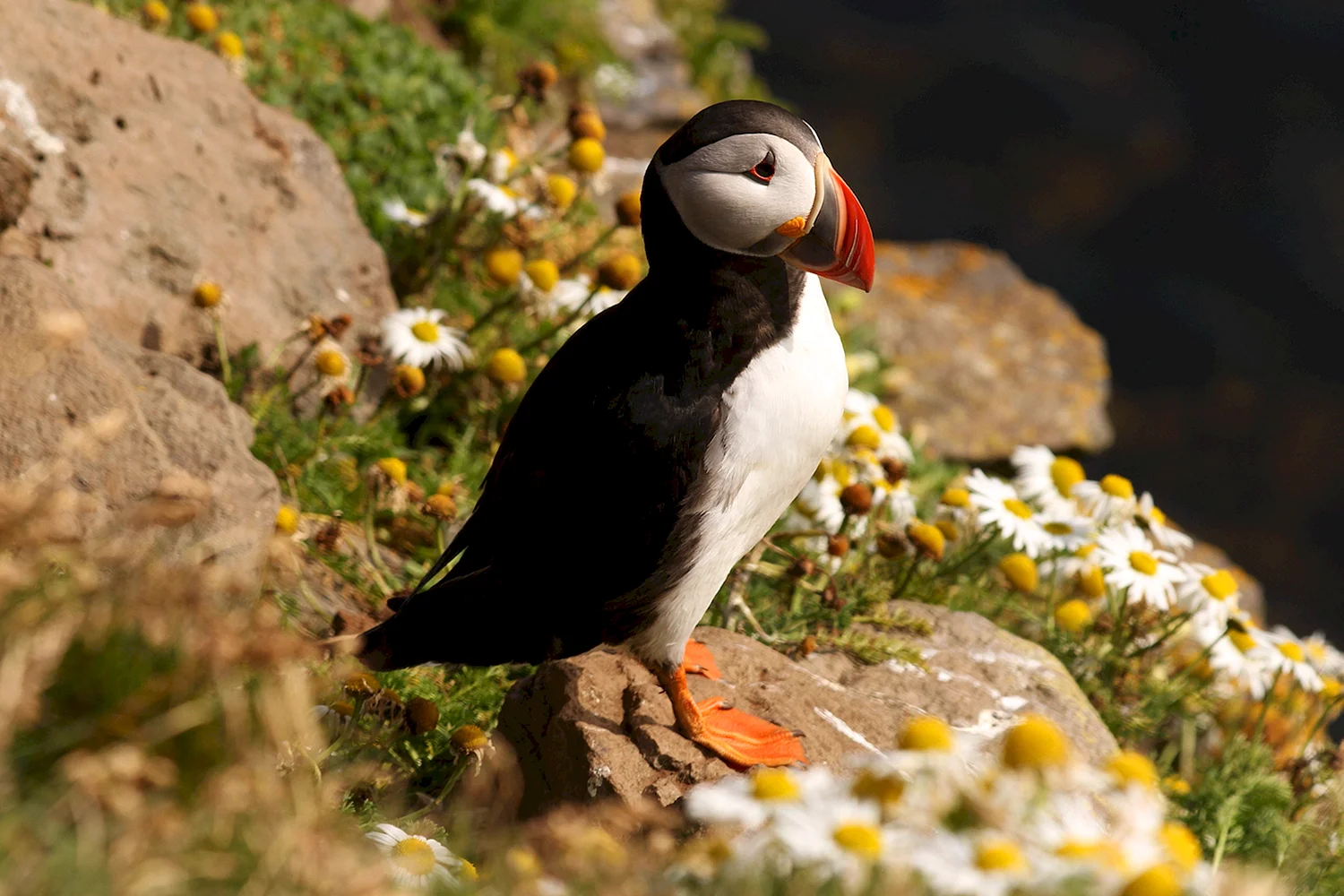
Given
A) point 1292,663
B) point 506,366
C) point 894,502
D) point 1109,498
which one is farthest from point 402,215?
point 1292,663

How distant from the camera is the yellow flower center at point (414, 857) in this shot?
80.8 inches

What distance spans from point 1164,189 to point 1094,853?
10.8 metres

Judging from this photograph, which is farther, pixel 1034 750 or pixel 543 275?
pixel 543 275

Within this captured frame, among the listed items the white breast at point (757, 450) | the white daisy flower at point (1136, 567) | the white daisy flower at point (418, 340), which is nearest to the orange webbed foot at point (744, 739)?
the white breast at point (757, 450)

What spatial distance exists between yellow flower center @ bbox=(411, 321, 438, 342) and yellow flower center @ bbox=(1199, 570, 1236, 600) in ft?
8.10

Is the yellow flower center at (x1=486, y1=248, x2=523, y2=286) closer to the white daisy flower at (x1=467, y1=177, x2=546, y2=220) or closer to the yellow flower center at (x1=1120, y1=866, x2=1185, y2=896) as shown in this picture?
the white daisy flower at (x1=467, y1=177, x2=546, y2=220)

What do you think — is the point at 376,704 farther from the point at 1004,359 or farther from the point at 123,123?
the point at 1004,359

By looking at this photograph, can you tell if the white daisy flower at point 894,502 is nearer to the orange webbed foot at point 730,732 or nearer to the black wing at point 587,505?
the orange webbed foot at point 730,732

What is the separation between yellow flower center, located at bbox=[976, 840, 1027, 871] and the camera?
1437 mm

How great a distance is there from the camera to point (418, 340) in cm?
437

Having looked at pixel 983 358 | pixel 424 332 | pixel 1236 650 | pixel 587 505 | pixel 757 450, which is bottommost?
pixel 983 358

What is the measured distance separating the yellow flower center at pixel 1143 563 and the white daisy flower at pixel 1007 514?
25cm

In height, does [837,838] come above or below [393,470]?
above

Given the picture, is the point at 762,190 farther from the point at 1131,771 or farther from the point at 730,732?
the point at 1131,771
